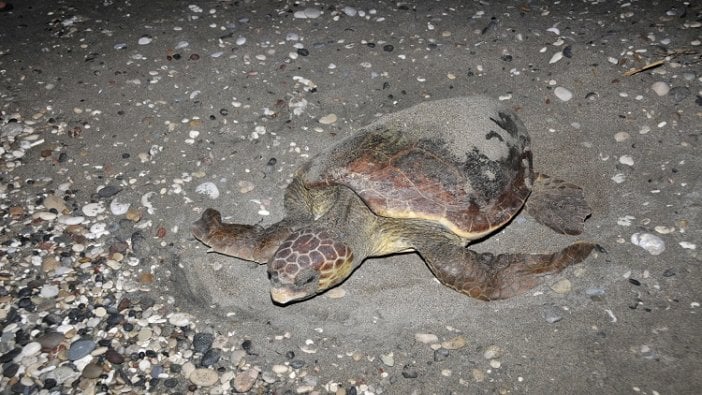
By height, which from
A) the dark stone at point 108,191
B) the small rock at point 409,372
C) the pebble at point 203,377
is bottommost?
the pebble at point 203,377

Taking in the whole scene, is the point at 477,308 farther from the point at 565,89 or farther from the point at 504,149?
the point at 565,89

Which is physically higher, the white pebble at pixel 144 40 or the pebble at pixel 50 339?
the white pebble at pixel 144 40

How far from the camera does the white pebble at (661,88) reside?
3.98m

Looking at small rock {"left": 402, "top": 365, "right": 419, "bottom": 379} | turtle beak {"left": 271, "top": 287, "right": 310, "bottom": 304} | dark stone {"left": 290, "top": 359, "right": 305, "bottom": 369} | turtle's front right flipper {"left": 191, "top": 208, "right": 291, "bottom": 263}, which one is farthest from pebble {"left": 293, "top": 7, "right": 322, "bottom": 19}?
small rock {"left": 402, "top": 365, "right": 419, "bottom": 379}

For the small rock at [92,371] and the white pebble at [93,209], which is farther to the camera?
the white pebble at [93,209]

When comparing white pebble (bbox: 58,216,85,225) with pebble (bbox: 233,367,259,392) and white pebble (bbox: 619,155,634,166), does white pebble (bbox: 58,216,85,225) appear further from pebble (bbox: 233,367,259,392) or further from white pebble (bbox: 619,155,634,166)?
white pebble (bbox: 619,155,634,166)

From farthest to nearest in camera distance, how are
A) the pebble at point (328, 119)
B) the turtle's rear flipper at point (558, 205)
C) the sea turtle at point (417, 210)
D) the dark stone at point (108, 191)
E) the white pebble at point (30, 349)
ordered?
the pebble at point (328, 119), the dark stone at point (108, 191), the turtle's rear flipper at point (558, 205), the sea turtle at point (417, 210), the white pebble at point (30, 349)

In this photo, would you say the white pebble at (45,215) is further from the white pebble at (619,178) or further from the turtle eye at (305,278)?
the white pebble at (619,178)

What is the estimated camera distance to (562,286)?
291 centimetres

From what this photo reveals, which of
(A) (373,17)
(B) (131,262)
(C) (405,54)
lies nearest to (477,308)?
(B) (131,262)

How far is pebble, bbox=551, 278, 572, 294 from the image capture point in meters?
2.90

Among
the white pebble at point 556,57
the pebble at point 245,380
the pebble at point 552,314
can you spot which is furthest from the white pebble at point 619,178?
the pebble at point 245,380

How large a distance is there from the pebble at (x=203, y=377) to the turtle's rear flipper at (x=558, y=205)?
2.09m

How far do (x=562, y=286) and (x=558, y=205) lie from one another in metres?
0.52
